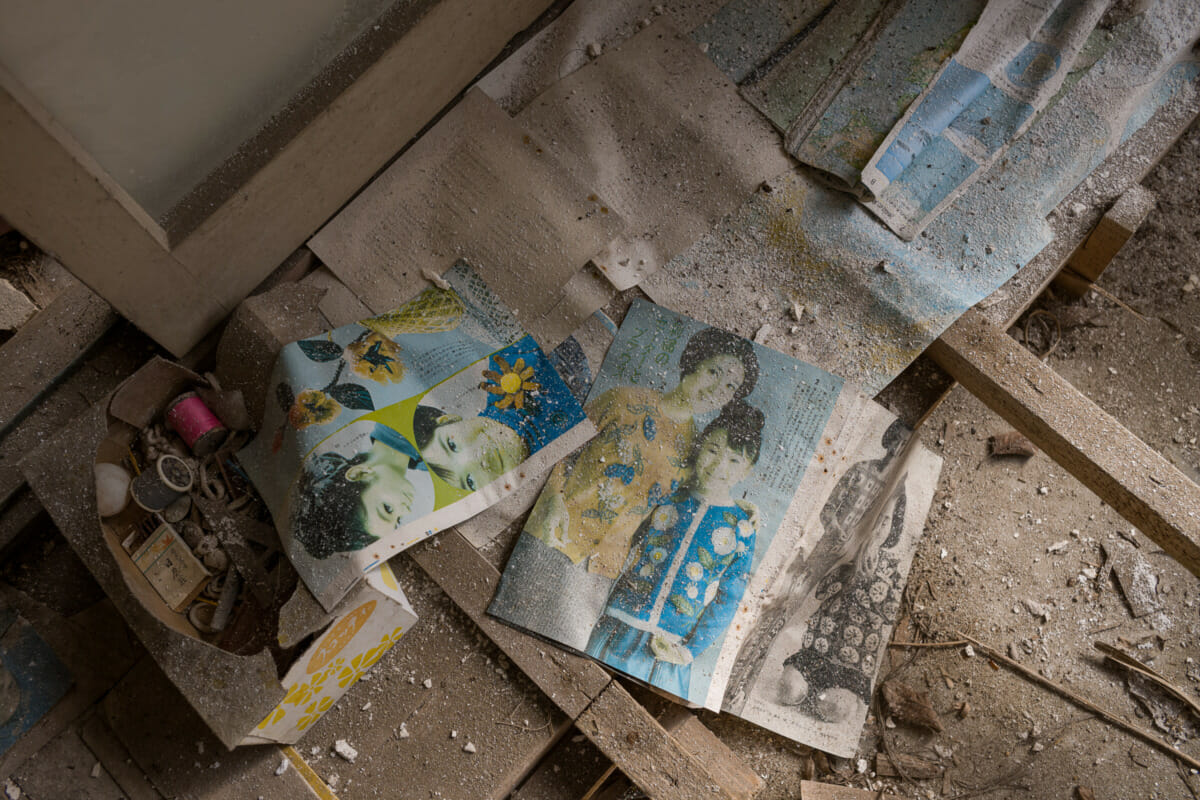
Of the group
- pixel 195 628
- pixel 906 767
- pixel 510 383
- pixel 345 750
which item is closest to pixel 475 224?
pixel 510 383

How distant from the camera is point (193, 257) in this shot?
1797 millimetres

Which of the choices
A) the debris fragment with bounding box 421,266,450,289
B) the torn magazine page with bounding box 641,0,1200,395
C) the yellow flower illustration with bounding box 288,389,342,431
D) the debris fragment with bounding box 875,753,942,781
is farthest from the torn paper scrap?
the debris fragment with bounding box 875,753,942,781

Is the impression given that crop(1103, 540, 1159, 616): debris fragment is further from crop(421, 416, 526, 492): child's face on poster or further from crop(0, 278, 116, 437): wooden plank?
crop(0, 278, 116, 437): wooden plank

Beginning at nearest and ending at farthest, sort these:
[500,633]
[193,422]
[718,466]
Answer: [193,422] → [500,633] → [718,466]

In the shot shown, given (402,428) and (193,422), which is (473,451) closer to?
(402,428)

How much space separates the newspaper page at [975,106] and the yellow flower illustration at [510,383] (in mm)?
1035

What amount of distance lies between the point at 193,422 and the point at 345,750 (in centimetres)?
84

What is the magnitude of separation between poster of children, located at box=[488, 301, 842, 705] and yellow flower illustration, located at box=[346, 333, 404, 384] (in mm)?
474

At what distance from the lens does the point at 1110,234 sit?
2166mm

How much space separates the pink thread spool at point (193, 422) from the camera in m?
1.81

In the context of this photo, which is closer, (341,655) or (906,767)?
(341,655)

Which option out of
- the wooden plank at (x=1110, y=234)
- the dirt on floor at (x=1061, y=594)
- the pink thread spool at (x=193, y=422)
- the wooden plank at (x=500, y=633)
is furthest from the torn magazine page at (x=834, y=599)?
the pink thread spool at (x=193, y=422)

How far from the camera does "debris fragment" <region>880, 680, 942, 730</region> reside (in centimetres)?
211

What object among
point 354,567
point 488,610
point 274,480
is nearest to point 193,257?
point 274,480
